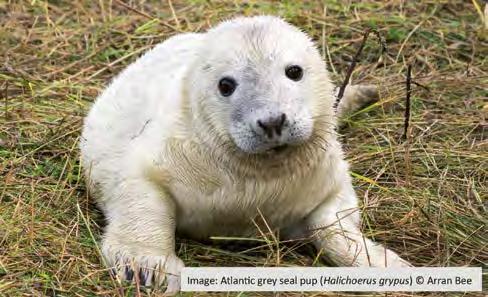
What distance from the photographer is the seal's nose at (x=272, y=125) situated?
4105 mm

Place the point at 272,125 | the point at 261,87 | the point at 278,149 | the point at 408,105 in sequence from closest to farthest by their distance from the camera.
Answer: the point at 272,125 → the point at 261,87 → the point at 278,149 → the point at 408,105

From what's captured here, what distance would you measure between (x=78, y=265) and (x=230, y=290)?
707mm

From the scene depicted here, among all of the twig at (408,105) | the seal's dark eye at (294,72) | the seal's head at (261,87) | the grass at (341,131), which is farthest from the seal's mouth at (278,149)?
the twig at (408,105)

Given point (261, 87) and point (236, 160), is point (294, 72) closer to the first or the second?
point (261, 87)

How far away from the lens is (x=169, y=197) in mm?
4629

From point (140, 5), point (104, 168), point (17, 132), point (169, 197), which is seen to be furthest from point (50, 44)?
point (169, 197)

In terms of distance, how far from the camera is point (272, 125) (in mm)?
4113

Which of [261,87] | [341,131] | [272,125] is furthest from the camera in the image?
[341,131]

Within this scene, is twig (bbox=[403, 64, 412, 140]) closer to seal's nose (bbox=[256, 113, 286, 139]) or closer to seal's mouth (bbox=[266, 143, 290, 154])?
seal's mouth (bbox=[266, 143, 290, 154])
